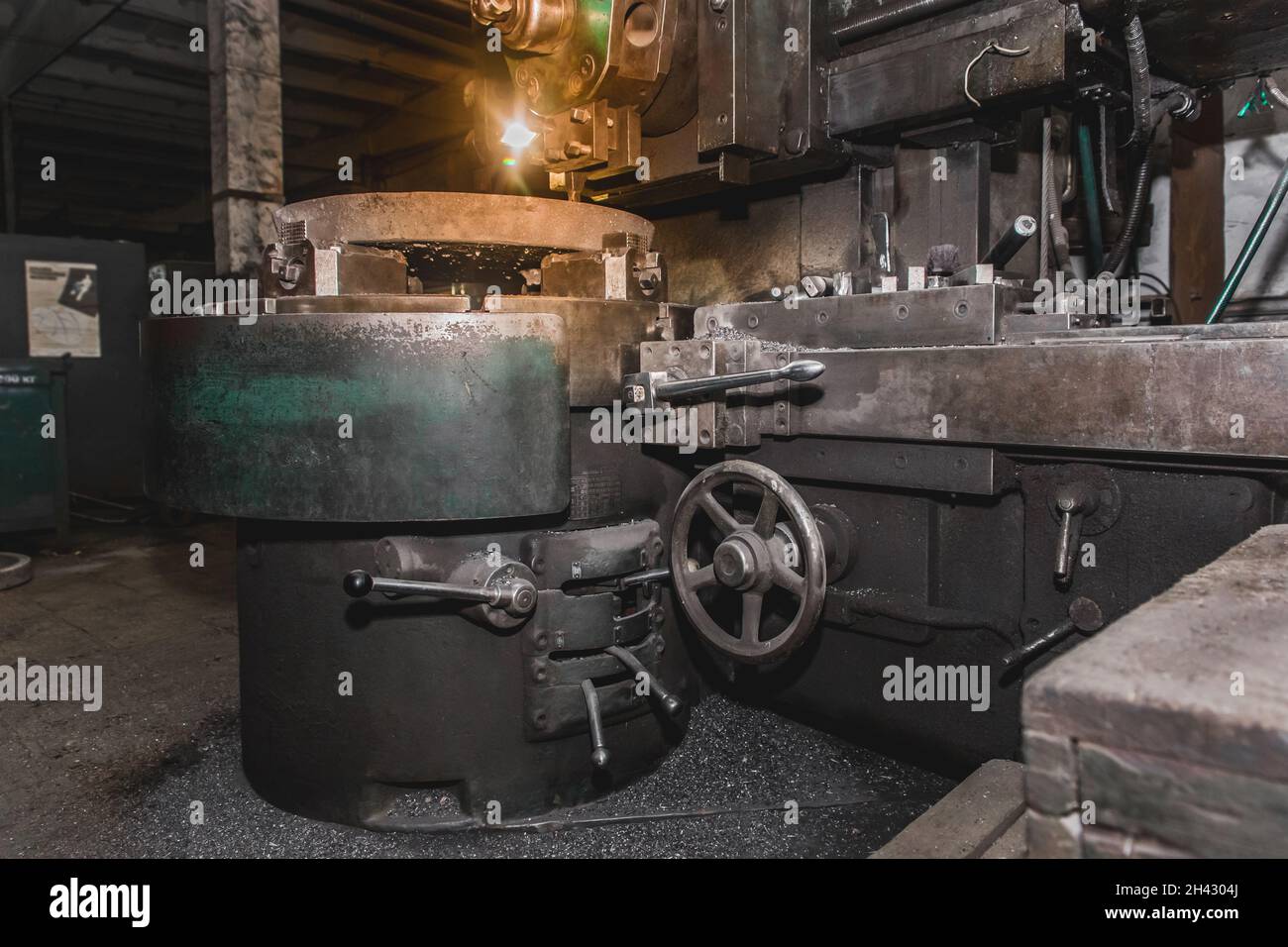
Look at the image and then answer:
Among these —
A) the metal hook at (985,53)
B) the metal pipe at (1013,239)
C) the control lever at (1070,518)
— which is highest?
the metal hook at (985,53)

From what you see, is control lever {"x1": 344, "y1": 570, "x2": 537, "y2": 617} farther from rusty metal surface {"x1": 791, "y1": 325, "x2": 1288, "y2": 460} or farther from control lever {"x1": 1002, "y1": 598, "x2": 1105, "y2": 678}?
control lever {"x1": 1002, "y1": 598, "x2": 1105, "y2": 678}

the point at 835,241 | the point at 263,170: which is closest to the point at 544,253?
the point at 835,241

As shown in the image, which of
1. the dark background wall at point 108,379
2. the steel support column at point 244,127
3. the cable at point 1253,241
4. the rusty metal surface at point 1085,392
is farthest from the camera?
the dark background wall at point 108,379

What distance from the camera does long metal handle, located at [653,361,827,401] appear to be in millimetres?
1677

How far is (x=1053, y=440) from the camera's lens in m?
1.56

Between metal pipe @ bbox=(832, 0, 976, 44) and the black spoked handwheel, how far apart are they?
117 cm

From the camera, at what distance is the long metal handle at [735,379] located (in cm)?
168

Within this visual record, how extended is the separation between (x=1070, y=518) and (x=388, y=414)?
50.1 inches

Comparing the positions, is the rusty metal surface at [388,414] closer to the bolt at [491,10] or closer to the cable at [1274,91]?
the bolt at [491,10]

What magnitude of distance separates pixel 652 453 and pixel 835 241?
847 millimetres

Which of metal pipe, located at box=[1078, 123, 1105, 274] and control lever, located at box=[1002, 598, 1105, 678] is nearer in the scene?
control lever, located at box=[1002, 598, 1105, 678]

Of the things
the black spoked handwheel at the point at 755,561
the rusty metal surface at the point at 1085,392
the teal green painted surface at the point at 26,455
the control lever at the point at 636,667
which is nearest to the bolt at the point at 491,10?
the rusty metal surface at the point at 1085,392

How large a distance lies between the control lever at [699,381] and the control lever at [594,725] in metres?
0.59

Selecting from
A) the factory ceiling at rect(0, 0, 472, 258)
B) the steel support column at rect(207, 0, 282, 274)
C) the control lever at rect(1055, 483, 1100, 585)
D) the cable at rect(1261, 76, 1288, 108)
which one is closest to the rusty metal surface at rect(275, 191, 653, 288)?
the control lever at rect(1055, 483, 1100, 585)
